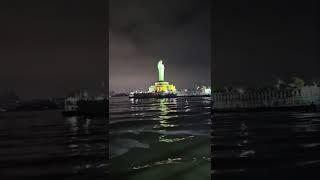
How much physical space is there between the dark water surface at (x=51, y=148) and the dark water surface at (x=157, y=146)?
150 centimetres

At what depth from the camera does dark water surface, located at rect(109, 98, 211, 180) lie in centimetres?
303

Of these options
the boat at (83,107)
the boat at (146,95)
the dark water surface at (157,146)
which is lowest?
the dark water surface at (157,146)

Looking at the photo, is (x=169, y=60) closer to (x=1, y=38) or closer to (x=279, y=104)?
(x=1, y=38)

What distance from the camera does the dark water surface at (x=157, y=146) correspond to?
3033 millimetres

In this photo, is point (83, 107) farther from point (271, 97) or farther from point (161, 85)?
point (161, 85)

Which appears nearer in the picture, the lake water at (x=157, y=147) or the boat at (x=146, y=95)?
the lake water at (x=157, y=147)

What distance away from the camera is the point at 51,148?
7.21 meters

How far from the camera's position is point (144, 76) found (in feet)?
12.0

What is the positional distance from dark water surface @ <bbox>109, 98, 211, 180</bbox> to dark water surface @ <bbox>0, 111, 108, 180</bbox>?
4.91 ft

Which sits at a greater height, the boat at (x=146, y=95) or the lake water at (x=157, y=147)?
the boat at (x=146, y=95)

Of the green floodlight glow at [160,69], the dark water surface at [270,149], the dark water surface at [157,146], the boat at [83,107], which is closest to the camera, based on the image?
the dark water surface at [157,146]

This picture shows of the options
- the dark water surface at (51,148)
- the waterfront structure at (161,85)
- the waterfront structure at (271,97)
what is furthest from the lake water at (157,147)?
the waterfront structure at (271,97)

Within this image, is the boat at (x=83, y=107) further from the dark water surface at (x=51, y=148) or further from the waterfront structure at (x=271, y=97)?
the waterfront structure at (x=271, y=97)

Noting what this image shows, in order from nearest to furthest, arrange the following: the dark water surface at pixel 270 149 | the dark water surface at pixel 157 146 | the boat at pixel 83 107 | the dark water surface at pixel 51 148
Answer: the dark water surface at pixel 157 146
the dark water surface at pixel 270 149
the dark water surface at pixel 51 148
the boat at pixel 83 107
